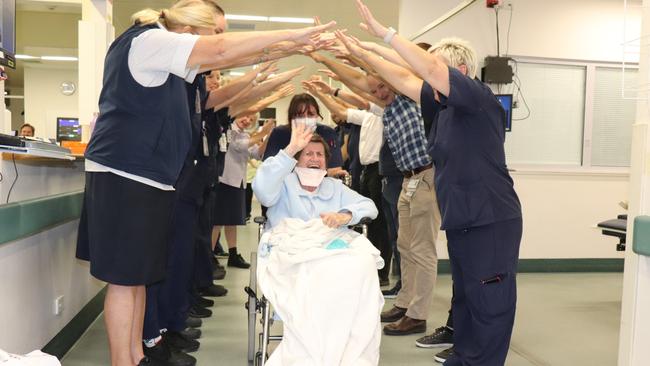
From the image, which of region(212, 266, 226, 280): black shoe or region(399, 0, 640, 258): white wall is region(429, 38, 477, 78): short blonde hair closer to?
region(399, 0, 640, 258): white wall

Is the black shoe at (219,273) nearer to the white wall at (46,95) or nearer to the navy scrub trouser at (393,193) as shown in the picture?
the navy scrub trouser at (393,193)

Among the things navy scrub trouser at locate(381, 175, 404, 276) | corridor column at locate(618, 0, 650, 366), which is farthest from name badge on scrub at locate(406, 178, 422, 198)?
corridor column at locate(618, 0, 650, 366)

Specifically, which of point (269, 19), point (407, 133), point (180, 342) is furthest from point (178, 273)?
point (269, 19)

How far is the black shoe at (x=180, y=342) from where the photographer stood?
2979 mm

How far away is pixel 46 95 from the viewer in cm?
1419

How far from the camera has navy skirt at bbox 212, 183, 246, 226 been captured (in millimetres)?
5090

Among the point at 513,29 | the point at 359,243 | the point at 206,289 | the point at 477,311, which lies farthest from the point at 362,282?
the point at 513,29

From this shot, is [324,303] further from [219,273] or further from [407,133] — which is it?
[219,273]

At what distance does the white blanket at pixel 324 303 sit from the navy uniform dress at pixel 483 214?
0.47 meters

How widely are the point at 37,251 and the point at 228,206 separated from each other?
262cm

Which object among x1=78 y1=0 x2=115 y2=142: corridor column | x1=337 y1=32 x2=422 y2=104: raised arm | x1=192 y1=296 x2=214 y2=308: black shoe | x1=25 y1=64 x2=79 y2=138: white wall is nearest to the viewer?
x1=337 y1=32 x2=422 y2=104: raised arm

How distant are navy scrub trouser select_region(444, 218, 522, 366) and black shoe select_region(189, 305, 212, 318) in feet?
6.43

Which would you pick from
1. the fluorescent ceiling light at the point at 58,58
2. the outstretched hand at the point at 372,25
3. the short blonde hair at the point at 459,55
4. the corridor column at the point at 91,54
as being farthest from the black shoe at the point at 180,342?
the fluorescent ceiling light at the point at 58,58

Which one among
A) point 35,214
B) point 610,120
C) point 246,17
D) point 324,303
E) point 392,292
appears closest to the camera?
point 324,303
